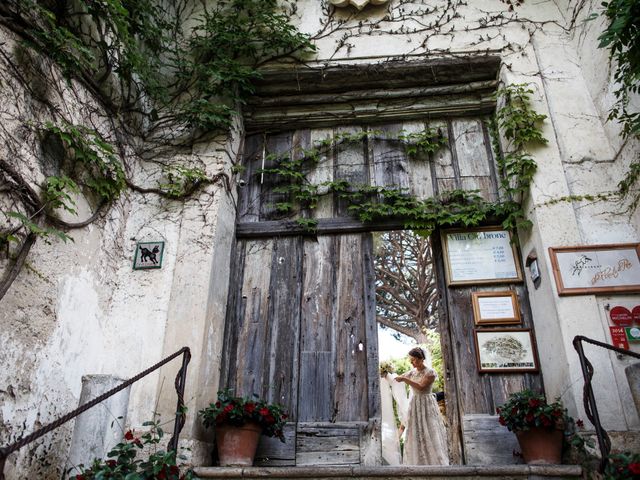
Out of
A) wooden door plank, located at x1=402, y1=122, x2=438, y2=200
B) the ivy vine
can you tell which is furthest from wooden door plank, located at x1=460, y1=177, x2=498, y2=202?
the ivy vine

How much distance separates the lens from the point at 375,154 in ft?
15.9

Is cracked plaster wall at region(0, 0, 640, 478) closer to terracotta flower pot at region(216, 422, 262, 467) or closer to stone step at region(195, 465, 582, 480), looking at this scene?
terracotta flower pot at region(216, 422, 262, 467)

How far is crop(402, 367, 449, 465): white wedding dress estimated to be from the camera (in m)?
4.66

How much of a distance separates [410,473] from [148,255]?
2609 millimetres

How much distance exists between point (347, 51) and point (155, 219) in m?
2.50

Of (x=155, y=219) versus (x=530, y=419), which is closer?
(x=530, y=419)

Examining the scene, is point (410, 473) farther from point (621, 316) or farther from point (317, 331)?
point (621, 316)

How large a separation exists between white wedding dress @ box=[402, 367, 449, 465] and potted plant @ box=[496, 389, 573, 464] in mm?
1533

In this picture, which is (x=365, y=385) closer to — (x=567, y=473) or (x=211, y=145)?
(x=567, y=473)

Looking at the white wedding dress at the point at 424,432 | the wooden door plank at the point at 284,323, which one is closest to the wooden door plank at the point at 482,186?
the wooden door plank at the point at 284,323

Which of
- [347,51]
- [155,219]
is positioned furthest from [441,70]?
[155,219]

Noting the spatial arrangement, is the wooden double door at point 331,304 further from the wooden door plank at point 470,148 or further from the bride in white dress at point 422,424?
the bride in white dress at point 422,424

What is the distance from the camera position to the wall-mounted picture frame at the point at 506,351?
379cm

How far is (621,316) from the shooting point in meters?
3.43
